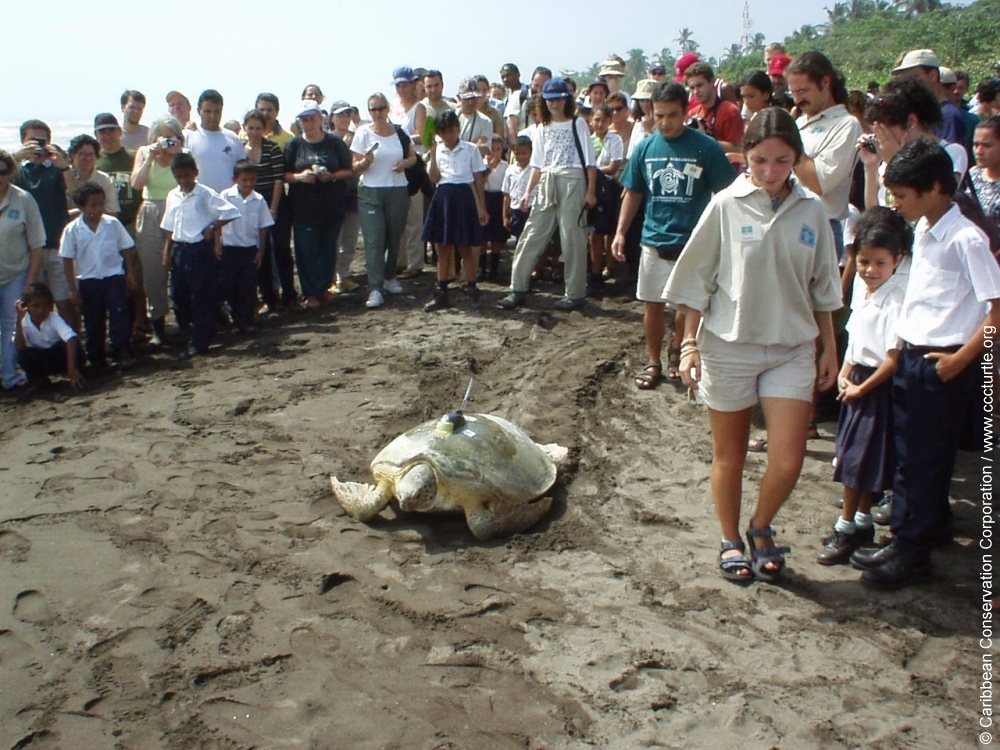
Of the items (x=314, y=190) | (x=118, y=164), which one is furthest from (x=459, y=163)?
(x=118, y=164)

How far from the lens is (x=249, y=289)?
24.3 feet

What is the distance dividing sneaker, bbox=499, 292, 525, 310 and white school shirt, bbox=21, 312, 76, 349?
3363 mm

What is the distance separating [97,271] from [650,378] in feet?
13.8

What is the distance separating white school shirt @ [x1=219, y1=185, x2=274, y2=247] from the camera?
718cm

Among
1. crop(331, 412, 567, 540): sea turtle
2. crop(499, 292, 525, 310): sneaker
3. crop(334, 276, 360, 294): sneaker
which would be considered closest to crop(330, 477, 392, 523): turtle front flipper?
crop(331, 412, 567, 540): sea turtle

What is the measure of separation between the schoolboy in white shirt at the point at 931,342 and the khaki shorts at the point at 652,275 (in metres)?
2.02

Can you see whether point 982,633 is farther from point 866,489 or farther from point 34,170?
point 34,170

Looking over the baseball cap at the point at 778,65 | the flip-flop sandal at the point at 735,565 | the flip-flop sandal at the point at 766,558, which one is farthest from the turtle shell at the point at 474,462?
the baseball cap at the point at 778,65

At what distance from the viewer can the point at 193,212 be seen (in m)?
6.80

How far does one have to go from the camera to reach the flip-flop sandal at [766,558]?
3473mm

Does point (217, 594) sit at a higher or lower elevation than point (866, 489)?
lower

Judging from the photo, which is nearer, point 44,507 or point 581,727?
point 581,727

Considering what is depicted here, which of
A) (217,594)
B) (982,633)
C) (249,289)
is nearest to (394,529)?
(217,594)

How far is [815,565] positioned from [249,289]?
532 cm
